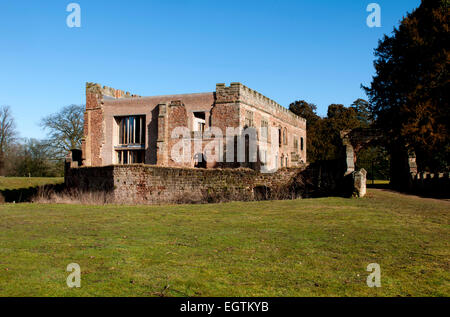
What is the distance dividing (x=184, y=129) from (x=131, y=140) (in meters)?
5.09

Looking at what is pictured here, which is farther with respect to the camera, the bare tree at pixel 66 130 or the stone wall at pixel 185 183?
the bare tree at pixel 66 130

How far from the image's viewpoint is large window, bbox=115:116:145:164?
32562 mm

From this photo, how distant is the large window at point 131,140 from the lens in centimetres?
3256

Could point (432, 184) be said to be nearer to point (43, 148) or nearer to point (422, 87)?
point (422, 87)

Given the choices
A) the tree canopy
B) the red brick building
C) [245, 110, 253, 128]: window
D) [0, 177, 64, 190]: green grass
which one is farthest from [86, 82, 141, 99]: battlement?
the tree canopy

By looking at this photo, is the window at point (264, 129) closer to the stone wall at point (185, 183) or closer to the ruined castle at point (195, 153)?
the ruined castle at point (195, 153)

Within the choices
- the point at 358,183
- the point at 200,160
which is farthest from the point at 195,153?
the point at 358,183

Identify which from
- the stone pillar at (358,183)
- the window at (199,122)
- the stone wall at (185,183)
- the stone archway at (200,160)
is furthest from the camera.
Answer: the window at (199,122)

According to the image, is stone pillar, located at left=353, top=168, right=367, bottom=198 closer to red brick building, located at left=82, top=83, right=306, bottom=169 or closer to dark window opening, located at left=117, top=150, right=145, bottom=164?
red brick building, located at left=82, top=83, right=306, bottom=169

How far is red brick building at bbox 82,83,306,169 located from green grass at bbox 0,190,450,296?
57.9ft

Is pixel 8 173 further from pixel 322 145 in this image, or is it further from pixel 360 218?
pixel 360 218

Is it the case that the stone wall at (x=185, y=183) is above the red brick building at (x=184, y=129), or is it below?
below

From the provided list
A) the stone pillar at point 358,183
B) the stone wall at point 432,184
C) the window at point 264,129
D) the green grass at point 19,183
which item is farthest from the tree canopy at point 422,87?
the green grass at point 19,183

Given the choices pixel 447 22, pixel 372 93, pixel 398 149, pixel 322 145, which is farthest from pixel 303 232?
pixel 322 145
